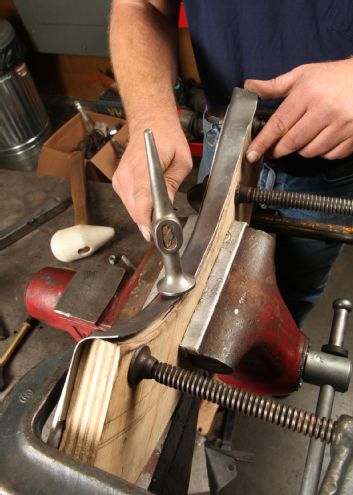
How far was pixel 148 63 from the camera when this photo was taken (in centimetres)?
99

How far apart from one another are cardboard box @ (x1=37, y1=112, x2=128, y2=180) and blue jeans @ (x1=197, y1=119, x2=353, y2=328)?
0.73 m

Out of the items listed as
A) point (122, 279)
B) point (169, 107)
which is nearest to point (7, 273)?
point (122, 279)

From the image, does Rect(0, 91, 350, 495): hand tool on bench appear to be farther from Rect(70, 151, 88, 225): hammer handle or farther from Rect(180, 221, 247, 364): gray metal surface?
Rect(70, 151, 88, 225): hammer handle

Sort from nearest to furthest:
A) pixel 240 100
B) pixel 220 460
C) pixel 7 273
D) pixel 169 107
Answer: pixel 240 100, pixel 169 107, pixel 220 460, pixel 7 273

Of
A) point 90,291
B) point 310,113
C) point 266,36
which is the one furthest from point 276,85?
point 90,291

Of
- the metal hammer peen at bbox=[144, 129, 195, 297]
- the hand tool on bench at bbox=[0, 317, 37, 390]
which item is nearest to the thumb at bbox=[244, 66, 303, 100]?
the metal hammer peen at bbox=[144, 129, 195, 297]

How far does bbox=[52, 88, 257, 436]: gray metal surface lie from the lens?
40cm

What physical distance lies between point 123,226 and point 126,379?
1.04m

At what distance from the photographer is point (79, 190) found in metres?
1.52

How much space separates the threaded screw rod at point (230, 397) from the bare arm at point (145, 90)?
31cm

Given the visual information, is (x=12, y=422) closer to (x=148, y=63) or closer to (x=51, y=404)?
(x=51, y=404)

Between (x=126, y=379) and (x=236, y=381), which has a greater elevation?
(x=126, y=379)

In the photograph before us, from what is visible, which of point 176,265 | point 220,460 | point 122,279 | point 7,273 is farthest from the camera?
point 7,273

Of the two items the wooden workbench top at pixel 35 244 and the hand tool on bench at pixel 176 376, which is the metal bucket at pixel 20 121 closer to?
the wooden workbench top at pixel 35 244
